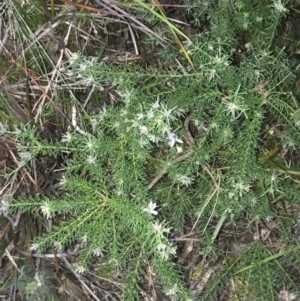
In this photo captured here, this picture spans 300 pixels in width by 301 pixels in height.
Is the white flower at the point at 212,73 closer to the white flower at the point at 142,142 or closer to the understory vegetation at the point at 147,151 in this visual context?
the understory vegetation at the point at 147,151

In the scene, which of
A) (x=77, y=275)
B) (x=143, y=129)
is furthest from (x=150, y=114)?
(x=77, y=275)

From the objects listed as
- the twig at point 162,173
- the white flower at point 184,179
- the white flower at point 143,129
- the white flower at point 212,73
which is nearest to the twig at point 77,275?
the twig at point 162,173

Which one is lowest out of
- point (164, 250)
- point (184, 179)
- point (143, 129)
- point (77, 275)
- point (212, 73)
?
point (77, 275)

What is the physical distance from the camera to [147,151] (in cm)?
233

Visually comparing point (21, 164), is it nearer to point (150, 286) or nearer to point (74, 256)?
point (74, 256)

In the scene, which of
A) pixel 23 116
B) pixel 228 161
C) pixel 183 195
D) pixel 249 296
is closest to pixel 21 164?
pixel 23 116

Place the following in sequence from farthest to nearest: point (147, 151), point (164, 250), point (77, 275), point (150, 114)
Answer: point (77, 275)
point (147, 151)
point (164, 250)
point (150, 114)

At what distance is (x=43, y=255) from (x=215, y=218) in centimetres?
90

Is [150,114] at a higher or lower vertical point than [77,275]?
higher

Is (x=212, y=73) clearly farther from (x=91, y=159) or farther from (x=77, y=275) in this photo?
(x=77, y=275)

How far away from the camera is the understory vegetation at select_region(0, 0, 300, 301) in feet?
7.59

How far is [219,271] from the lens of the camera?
2666mm

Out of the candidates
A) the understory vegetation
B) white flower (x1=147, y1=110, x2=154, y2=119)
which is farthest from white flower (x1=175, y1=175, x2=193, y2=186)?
white flower (x1=147, y1=110, x2=154, y2=119)

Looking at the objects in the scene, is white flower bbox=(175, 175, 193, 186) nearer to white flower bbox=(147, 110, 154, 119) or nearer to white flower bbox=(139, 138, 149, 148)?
white flower bbox=(139, 138, 149, 148)
